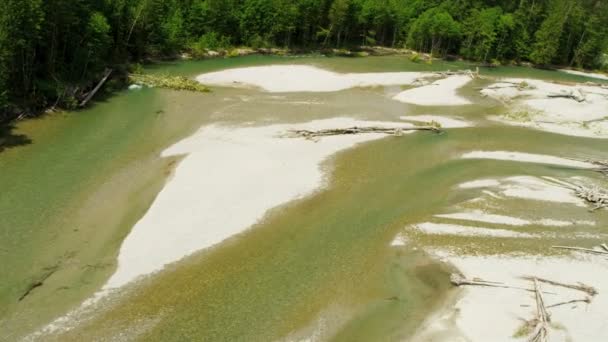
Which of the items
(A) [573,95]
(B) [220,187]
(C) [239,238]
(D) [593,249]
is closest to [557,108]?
(A) [573,95]

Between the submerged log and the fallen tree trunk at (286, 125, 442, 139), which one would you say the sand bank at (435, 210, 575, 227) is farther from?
the submerged log

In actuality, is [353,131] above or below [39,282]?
above

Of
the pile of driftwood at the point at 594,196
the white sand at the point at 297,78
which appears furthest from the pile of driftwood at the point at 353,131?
the white sand at the point at 297,78

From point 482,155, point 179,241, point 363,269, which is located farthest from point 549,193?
point 179,241

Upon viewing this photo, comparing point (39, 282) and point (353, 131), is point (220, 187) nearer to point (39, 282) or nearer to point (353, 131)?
point (39, 282)

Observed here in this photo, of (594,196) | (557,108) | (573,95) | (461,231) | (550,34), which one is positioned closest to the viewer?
(461,231)
